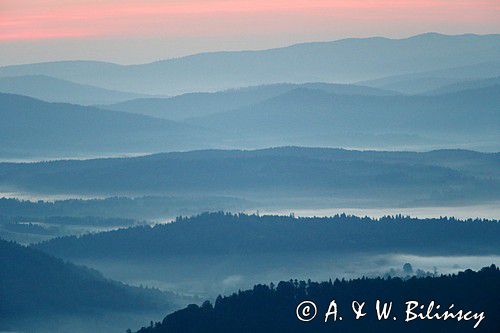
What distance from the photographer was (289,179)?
7539 inches

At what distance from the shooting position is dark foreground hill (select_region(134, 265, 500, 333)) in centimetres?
5678

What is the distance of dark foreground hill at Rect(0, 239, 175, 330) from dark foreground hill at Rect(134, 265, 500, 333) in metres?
18.2

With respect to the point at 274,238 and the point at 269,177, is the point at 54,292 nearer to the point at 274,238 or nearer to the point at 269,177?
the point at 274,238

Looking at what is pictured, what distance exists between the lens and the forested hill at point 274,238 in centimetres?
10981

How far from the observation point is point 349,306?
6112 cm

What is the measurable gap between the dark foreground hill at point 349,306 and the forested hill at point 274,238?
1680 inches

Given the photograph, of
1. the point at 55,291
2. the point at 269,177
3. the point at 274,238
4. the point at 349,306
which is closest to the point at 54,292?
the point at 55,291

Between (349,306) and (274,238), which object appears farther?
(274,238)

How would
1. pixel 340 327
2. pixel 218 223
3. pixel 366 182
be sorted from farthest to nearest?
pixel 366 182
pixel 218 223
pixel 340 327

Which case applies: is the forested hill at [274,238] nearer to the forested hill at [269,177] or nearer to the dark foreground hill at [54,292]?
the dark foreground hill at [54,292]

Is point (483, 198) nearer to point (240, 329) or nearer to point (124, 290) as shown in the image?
point (124, 290)

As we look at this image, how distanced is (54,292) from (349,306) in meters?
28.3

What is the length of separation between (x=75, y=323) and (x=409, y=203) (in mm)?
93538

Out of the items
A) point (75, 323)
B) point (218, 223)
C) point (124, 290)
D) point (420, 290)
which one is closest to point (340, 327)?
point (420, 290)
